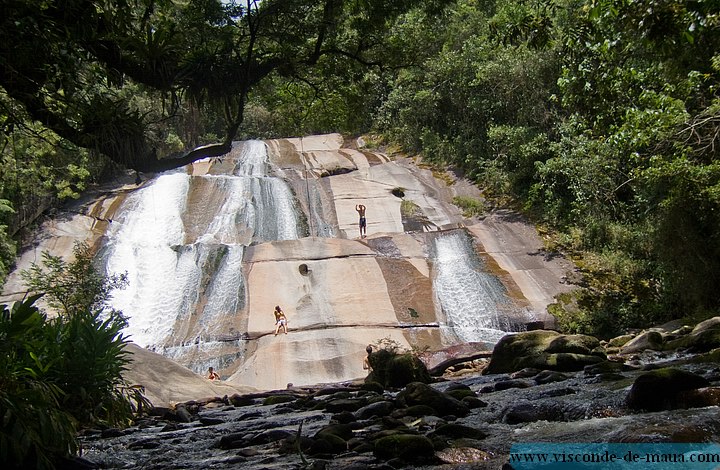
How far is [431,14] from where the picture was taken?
8.80 m

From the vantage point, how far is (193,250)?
23.1m

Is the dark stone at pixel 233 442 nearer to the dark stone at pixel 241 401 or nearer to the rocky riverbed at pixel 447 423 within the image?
the rocky riverbed at pixel 447 423

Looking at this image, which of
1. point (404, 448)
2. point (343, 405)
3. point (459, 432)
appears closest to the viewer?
point (404, 448)

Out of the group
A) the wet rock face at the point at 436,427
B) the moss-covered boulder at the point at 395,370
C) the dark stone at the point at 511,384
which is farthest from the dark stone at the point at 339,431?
the moss-covered boulder at the point at 395,370

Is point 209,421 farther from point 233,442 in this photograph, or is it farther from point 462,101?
point 462,101

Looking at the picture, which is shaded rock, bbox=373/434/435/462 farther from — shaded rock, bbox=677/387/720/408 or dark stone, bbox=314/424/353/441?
shaded rock, bbox=677/387/720/408

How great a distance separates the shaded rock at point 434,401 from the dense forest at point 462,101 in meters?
3.34

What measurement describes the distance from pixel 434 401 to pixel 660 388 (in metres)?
2.30

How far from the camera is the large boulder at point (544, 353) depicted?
1009 centimetres

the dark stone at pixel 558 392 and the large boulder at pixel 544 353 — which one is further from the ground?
the large boulder at pixel 544 353

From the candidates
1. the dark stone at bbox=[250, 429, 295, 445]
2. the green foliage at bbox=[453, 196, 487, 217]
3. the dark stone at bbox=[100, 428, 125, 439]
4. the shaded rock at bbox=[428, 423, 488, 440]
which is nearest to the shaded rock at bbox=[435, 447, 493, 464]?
the shaded rock at bbox=[428, 423, 488, 440]

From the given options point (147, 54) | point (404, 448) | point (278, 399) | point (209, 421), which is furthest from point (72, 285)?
point (404, 448)

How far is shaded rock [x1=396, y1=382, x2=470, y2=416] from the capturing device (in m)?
7.05

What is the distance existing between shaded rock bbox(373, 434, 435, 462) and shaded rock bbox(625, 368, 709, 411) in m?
2.10
